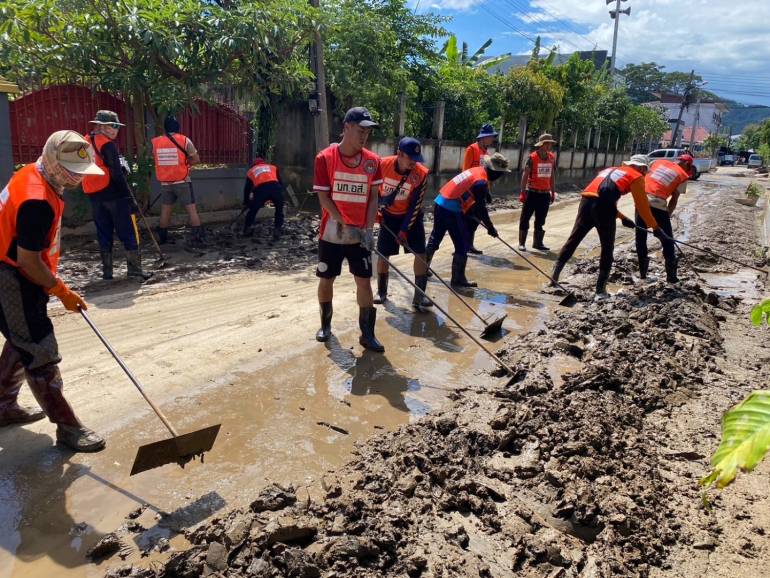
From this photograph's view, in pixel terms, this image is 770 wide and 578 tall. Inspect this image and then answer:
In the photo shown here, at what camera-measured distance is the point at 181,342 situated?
4.89m

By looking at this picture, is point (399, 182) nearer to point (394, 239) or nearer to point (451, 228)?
point (394, 239)

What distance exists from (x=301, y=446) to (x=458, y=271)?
4023 millimetres

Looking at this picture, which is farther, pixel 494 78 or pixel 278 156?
pixel 494 78

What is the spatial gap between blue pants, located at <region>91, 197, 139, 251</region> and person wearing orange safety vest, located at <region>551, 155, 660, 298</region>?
206 inches

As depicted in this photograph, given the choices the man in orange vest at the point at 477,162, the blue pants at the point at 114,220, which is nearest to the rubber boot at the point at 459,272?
the man in orange vest at the point at 477,162

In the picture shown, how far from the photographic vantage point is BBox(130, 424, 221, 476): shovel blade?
8.90ft

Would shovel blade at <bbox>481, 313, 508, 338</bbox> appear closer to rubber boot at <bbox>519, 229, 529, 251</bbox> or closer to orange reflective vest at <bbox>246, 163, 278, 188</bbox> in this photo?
rubber boot at <bbox>519, 229, 529, 251</bbox>

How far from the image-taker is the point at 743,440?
1.10 metres

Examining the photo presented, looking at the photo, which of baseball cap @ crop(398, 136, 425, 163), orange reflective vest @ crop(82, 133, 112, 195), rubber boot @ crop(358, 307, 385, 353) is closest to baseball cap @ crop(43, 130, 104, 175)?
rubber boot @ crop(358, 307, 385, 353)

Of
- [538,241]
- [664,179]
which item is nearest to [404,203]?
[664,179]

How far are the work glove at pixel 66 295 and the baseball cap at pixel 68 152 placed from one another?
592 mm

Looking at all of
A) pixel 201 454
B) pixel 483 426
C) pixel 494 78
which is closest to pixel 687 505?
pixel 483 426

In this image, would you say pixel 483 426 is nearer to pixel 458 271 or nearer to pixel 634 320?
pixel 634 320

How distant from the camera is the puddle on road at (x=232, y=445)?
2.69m
